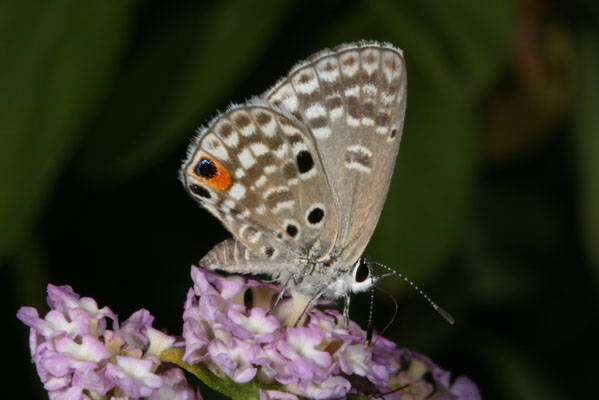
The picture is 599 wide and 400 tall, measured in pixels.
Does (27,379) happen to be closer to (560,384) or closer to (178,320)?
(178,320)

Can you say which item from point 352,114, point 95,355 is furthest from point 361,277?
point 95,355

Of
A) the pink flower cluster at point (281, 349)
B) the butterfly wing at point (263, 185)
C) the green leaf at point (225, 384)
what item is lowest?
the green leaf at point (225, 384)

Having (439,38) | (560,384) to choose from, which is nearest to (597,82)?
(439,38)

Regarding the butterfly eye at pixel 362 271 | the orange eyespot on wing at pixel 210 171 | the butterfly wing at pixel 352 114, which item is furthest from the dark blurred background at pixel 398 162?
the butterfly eye at pixel 362 271

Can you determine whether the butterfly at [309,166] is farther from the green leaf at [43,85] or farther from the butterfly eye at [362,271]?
the green leaf at [43,85]

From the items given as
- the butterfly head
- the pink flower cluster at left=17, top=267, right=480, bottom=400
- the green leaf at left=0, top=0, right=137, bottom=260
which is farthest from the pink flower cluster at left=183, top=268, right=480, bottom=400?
the green leaf at left=0, top=0, right=137, bottom=260

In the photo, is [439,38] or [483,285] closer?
[439,38]
